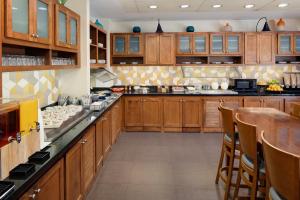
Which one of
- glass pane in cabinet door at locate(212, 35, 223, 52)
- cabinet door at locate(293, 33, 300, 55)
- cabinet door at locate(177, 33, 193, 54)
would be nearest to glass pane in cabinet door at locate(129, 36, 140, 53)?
cabinet door at locate(177, 33, 193, 54)

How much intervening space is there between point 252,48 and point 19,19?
5.70 meters

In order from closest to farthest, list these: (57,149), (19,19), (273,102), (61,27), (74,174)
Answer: (57,149), (19,19), (74,174), (61,27), (273,102)

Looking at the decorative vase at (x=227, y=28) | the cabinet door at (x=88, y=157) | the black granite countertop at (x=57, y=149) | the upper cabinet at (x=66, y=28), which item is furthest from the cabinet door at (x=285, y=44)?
the cabinet door at (x=88, y=157)

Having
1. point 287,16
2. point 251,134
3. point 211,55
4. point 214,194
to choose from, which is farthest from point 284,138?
point 287,16

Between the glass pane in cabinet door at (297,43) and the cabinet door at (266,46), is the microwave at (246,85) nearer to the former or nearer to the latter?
the cabinet door at (266,46)

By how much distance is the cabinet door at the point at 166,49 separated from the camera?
726 cm

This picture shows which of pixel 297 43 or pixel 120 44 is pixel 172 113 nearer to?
pixel 120 44

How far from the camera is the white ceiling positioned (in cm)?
560

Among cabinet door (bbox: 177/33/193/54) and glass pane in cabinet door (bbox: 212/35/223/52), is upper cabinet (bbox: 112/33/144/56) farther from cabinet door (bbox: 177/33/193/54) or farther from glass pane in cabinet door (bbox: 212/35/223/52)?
glass pane in cabinet door (bbox: 212/35/223/52)

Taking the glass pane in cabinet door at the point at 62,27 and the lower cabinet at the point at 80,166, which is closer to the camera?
the lower cabinet at the point at 80,166

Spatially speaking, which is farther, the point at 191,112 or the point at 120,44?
the point at 120,44

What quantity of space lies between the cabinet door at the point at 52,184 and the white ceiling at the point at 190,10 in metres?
3.76

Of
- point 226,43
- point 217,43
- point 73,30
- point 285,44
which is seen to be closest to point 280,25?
point 285,44

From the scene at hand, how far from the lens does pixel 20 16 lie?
8.58ft
